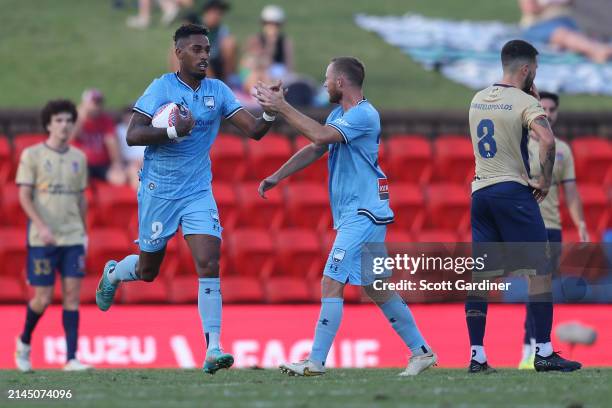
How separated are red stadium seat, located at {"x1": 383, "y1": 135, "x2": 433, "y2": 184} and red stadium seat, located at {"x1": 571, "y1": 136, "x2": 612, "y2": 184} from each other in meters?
1.83

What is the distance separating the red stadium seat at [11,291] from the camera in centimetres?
1465

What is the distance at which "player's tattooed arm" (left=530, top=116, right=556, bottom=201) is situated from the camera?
9008 mm

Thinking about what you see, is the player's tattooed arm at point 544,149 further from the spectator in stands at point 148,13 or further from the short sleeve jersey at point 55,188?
the spectator in stands at point 148,13

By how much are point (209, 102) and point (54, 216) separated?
3529mm

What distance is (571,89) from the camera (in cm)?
1928

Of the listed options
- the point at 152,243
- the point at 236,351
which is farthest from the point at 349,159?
the point at 236,351

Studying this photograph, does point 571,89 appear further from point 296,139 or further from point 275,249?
point 275,249

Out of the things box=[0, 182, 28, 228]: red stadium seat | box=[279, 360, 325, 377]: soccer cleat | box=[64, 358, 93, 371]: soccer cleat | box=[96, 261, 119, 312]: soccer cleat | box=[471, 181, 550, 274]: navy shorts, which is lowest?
box=[279, 360, 325, 377]: soccer cleat

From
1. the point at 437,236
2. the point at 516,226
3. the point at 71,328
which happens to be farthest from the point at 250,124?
the point at 437,236

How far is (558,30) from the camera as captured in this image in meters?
21.0

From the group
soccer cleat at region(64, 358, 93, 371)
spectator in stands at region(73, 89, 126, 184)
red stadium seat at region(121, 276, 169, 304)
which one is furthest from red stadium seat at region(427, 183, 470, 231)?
soccer cleat at region(64, 358, 93, 371)

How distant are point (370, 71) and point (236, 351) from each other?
7.78m

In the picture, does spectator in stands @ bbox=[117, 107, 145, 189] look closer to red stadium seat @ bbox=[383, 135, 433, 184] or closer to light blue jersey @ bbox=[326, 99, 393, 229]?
Answer: red stadium seat @ bbox=[383, 135, 433, 184]

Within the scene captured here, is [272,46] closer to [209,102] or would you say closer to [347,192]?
[209,102]
